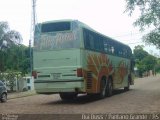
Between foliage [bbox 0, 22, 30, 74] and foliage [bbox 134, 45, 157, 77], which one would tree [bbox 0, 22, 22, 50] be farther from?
foliage [bbox 134, 45, 157, 77]

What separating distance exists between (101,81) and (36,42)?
449 cm

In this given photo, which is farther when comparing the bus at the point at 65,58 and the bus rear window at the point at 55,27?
the bus rear window at the point at 55,27

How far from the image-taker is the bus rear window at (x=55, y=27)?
1905 centimetres

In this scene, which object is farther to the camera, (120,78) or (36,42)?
(120,78)

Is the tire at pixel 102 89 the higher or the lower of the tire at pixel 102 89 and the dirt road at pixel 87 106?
the higher

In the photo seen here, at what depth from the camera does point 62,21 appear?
62.7ft

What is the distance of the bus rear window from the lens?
19047mm

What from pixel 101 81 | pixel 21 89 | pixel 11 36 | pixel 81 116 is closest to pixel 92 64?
pixel 101 81

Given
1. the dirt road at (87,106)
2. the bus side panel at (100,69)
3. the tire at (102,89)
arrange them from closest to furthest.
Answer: the dirt road at (87,106) → the bus side panel at (100,69) → the tire at (102,89)

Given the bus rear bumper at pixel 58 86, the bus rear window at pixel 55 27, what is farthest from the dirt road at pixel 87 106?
the bus rear window at pixel 55 27

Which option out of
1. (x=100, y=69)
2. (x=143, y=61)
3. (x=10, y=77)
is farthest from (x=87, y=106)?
(x=143, y=61)

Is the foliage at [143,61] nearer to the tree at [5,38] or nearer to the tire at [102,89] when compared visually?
the tree at [5,38]

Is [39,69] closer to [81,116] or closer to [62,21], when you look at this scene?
[62,21]

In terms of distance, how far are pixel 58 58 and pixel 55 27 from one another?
155cm
